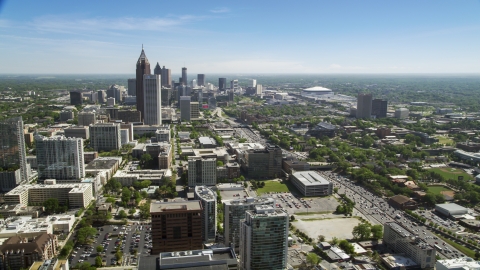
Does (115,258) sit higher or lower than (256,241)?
lower

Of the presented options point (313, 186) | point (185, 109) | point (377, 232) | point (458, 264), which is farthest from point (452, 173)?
point (185, 109)

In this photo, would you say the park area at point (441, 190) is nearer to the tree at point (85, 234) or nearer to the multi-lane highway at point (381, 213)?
the multi-lane highway at point (381, 213)

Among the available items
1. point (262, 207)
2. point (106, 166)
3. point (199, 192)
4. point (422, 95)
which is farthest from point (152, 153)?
point (422, 95)

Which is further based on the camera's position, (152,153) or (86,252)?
(152,153)

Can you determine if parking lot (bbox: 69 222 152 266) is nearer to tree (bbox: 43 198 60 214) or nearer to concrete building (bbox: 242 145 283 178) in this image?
tree (bbox: 43 198 60 214)

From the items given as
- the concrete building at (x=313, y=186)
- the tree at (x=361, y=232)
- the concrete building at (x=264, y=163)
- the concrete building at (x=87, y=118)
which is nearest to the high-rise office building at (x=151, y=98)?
the concrete building at (x=87, y=118)

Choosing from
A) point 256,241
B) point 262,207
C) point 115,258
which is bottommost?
point 115,258

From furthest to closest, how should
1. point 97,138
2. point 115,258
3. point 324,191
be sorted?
point 97,138, point 324,191, point 115,258

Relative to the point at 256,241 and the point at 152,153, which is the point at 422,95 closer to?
the point at 152,153
